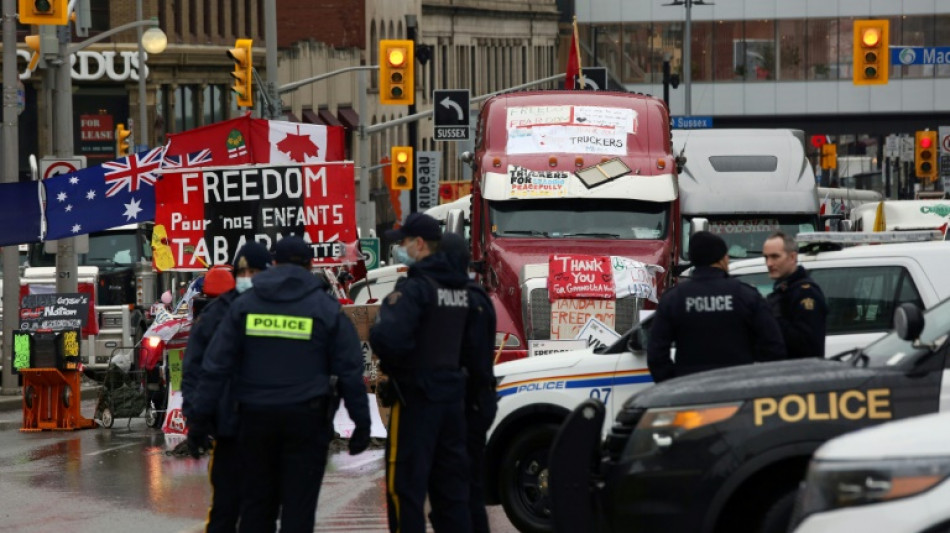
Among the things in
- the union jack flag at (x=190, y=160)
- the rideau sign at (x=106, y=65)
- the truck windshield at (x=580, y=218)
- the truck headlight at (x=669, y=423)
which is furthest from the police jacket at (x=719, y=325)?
the rideau sign at (x=106, y=65)

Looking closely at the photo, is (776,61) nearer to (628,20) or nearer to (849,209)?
(628,20)

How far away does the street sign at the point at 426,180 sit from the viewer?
5825cm

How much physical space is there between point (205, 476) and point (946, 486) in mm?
9907

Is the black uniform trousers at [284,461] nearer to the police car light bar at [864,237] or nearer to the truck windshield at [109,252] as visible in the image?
the police car light bar at [864,237]

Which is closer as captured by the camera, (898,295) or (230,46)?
(898,295)

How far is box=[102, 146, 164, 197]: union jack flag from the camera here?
2014 cm

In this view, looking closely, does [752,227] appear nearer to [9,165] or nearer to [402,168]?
[9,165]

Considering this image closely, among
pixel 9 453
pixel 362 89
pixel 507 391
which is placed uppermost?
pixel 362 89

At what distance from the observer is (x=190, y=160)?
20.0 metres

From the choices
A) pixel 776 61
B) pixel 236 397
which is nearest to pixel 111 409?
pixel 236 397

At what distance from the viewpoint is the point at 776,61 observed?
81.6m

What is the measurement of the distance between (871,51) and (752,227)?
8434 millimetres

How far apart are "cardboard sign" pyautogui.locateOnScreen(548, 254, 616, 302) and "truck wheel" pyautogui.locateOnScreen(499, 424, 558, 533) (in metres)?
6.28

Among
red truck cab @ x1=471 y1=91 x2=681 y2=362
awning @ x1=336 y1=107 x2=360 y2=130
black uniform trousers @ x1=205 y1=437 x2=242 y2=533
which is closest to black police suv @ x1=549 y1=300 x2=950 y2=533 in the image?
black uniform trousers @ x1=205 y1=437 x2=242 y2=533
